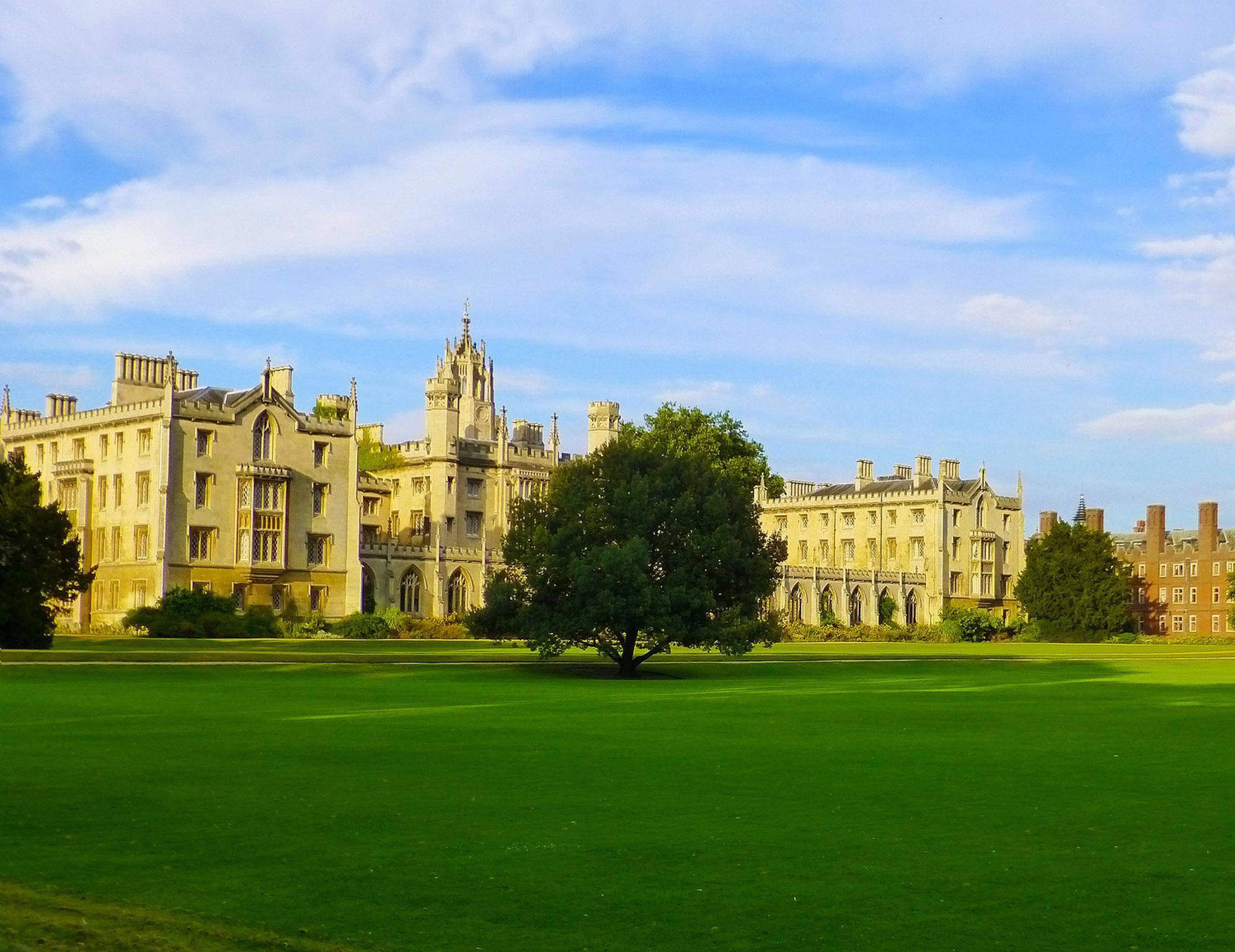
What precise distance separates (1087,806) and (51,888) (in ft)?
32.1

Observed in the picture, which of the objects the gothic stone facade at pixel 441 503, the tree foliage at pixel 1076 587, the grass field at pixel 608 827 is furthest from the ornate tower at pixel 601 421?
the grass field at pixel 608 827

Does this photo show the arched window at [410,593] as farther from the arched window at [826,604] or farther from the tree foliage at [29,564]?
the arched window at [826,604]

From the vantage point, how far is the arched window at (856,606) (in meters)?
106

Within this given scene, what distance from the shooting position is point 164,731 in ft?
71.2

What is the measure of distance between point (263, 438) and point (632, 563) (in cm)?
3612

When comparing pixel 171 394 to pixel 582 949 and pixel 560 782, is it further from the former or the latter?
pixel 582 949

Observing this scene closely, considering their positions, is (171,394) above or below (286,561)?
above

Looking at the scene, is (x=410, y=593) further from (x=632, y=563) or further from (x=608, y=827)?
(x=608, y=827)

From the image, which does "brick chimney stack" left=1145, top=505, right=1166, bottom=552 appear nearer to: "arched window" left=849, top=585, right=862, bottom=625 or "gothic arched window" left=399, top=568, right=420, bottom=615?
"arched window" left=849, top=585, right=862, bottom=625

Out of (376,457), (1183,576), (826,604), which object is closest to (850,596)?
(826,604)

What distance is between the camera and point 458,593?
83188mm

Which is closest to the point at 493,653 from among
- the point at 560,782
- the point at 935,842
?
the point at 560,782

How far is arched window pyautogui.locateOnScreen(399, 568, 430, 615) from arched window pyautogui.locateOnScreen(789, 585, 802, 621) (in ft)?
96.7

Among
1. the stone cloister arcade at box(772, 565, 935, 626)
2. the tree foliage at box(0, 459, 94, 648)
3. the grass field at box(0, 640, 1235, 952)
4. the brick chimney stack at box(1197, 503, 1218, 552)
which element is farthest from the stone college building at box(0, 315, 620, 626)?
the brick chimney stack at box(1197, 503, 1218, 552)
